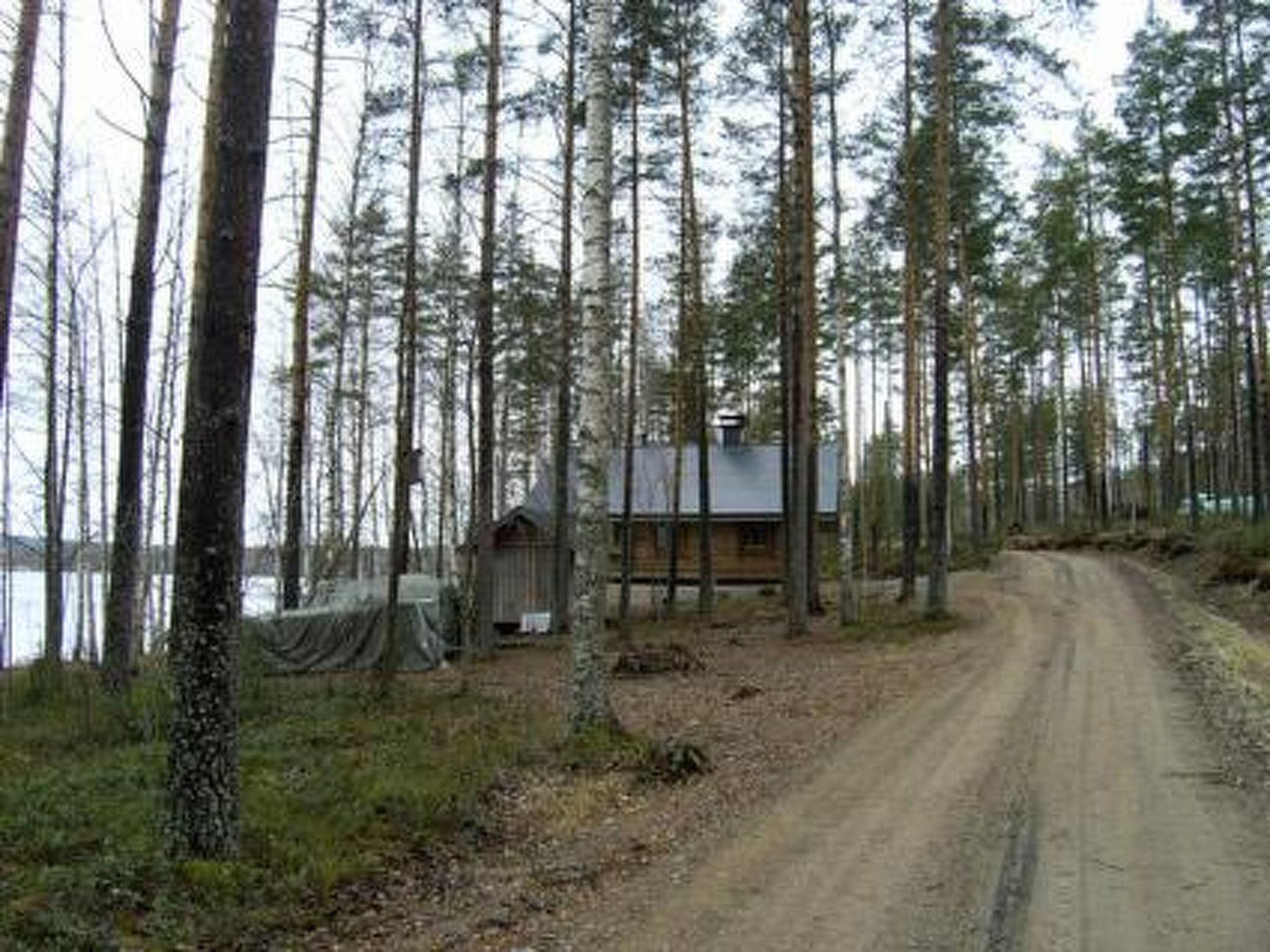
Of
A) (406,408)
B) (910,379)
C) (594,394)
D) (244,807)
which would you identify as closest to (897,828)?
(244,807)

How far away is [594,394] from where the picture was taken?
32.0 ft

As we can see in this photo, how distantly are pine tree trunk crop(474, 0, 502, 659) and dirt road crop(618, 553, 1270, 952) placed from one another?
383 inches

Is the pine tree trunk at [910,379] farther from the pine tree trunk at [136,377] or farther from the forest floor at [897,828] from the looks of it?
the pine tree trunk at [136,377]

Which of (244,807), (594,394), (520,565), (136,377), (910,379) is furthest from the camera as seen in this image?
(520,565)

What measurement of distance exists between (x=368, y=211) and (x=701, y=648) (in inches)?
476

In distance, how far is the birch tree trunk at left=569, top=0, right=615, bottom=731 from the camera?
9766mm

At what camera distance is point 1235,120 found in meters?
27.4

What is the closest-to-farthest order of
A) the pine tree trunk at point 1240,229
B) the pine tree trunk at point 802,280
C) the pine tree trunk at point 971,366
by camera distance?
the pine tree trunk at point 802,280, the pine tree trunk at point 1240,229, the pine tree trunk at point 971,366

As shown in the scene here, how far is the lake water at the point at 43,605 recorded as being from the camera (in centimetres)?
2183

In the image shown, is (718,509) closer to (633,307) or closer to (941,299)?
(633,307)

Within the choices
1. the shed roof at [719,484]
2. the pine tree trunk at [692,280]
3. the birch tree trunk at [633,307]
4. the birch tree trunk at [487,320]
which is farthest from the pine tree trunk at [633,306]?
the shed roof at [719,484]

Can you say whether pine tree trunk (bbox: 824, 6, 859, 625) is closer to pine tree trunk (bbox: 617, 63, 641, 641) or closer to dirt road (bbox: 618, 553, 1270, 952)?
pine tree trunk (bbox: 617, 63, 641, 641)

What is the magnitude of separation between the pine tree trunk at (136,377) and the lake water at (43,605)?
2.04 ft

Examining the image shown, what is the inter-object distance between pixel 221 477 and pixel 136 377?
776cm
